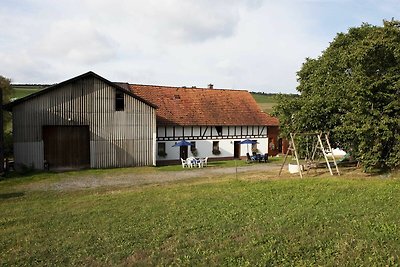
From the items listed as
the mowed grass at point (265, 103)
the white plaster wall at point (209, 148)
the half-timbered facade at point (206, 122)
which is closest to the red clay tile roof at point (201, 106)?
the half-timbered facade at point (206, 122)

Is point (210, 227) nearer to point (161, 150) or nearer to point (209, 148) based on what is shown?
point (161, 150)

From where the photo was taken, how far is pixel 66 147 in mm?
26750

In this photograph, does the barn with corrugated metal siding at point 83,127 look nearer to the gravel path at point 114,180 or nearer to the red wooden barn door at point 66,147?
the red wooden barn door at point 66,147

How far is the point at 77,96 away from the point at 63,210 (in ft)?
51.2

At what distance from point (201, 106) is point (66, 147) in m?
14.4

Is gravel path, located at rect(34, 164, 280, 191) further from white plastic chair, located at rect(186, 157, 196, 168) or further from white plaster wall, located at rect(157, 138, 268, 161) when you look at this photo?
white plaster wall, located at rect(157, 138, 268, 161)

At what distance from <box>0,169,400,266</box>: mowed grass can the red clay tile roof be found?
61.8 feet

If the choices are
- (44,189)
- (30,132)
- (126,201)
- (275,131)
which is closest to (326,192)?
(126,201)

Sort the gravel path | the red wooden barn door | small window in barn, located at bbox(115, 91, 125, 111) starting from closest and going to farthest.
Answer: the gravel path < the red wooden barn door < small window in barn, located at bbox(115, 91, 125, 111)

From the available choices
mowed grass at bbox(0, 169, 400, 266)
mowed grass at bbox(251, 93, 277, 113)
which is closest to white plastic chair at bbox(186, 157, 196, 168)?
mowed grass at bbox(251, 93, 277, 113)

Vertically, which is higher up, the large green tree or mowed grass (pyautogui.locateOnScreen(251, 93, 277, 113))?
mowed grass (pyautogui.locateOnScreen(251, 93, 277, 113))

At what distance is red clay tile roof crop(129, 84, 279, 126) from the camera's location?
112 ft

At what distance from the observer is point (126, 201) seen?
13828mm

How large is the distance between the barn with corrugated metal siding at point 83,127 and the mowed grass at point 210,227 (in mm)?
11203
